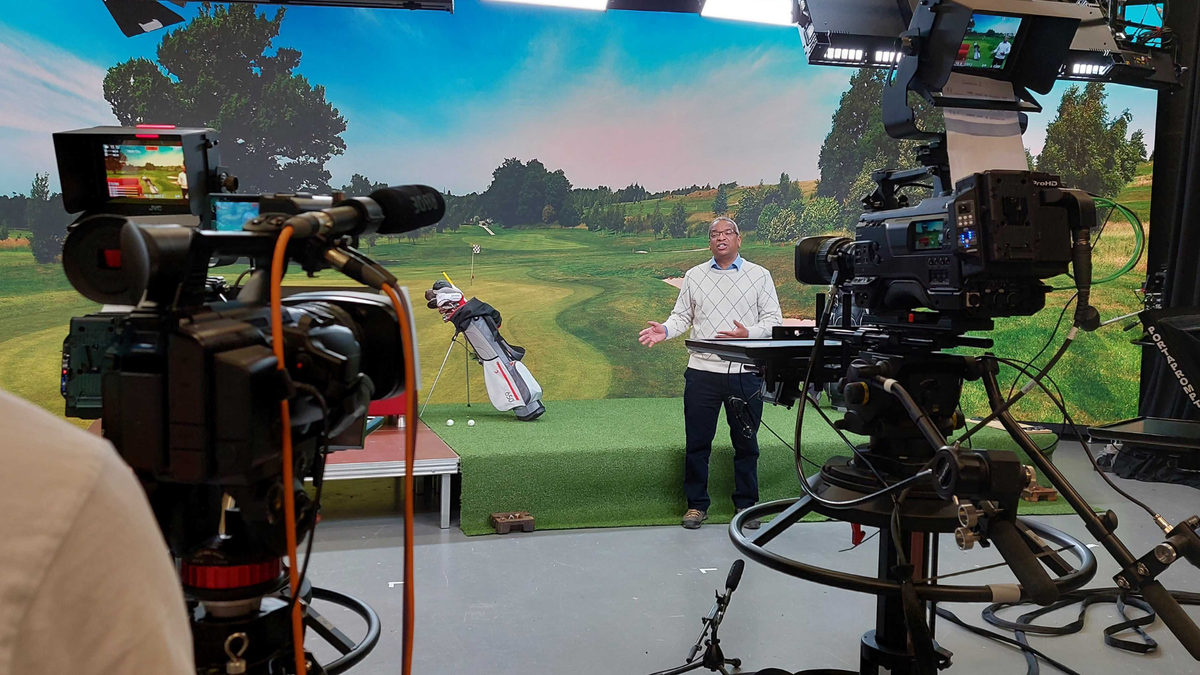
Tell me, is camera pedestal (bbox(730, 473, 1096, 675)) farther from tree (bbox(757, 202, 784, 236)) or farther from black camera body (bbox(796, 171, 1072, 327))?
tree (bbox(757, 202, 784, 236))

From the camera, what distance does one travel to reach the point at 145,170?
6.08 ft

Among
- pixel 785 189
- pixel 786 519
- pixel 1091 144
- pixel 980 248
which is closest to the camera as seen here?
pixel 980 248

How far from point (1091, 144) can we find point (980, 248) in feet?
22.1

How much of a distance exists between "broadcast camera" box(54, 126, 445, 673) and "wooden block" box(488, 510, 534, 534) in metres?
3.10

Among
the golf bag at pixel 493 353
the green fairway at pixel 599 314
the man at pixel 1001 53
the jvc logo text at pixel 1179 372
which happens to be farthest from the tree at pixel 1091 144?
the man at pixel 1001 53

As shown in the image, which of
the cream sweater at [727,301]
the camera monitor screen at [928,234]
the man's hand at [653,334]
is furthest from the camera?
the cream sweater at [727,301]

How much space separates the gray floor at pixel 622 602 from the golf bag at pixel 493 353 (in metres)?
1.09

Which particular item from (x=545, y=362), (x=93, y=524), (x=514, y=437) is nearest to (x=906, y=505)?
(x=93, y=524)

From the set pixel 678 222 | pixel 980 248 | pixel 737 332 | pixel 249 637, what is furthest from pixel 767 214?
pixel 249 637

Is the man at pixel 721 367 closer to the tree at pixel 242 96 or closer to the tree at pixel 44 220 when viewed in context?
the tree at pixel 242 96

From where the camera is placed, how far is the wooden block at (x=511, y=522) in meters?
4.14

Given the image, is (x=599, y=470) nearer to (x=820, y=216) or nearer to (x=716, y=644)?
(x=716, y=644)

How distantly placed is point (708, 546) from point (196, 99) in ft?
16.6

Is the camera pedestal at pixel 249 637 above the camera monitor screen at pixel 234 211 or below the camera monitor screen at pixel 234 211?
below
